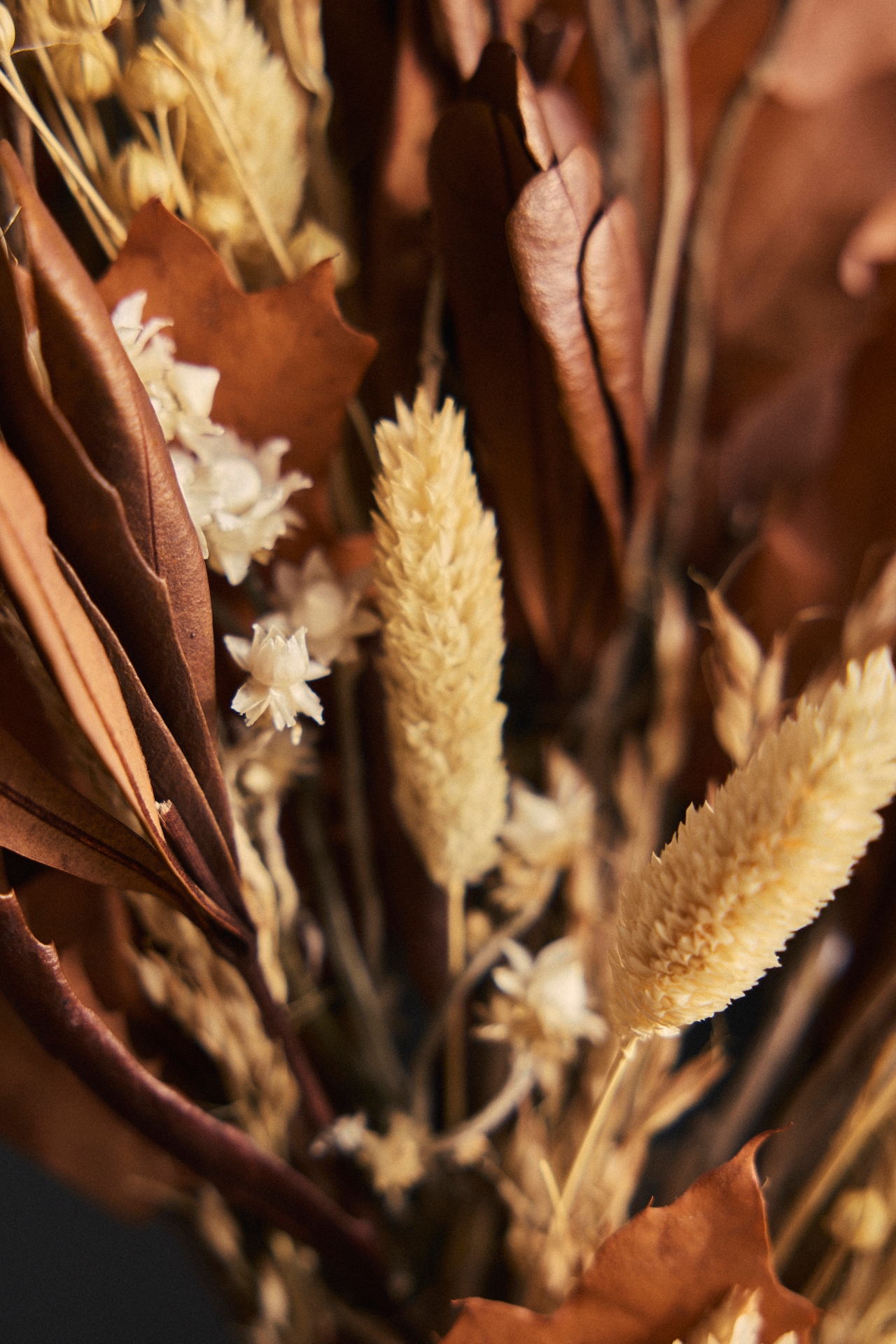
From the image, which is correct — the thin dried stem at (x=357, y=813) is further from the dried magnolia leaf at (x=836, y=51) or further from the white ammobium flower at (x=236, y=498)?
the dried magnolia leaf at (x=836, y=51)

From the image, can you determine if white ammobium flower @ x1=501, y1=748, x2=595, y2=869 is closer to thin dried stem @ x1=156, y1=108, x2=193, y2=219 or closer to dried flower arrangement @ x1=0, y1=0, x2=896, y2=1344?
dried flower arrangement @ x1=0, y1=0, x2=896, y2=1344

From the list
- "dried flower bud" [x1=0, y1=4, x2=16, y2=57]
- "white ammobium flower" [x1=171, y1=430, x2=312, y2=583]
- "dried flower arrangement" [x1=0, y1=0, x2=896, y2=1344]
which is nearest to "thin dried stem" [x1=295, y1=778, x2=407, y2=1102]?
"dried flower arrangement" [x1=0, y1=0, x2=896, y2=1344]

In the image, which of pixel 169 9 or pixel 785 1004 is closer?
pixel 169 9

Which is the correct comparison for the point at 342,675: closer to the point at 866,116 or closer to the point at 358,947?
the point at 358,947

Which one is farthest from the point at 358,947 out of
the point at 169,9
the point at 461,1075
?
the point at 169,9

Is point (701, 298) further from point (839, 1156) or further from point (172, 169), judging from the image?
point (839, 1156)

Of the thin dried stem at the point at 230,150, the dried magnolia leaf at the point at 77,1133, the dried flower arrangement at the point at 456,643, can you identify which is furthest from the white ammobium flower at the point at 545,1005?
the thin dried stem at the point at 230,150
